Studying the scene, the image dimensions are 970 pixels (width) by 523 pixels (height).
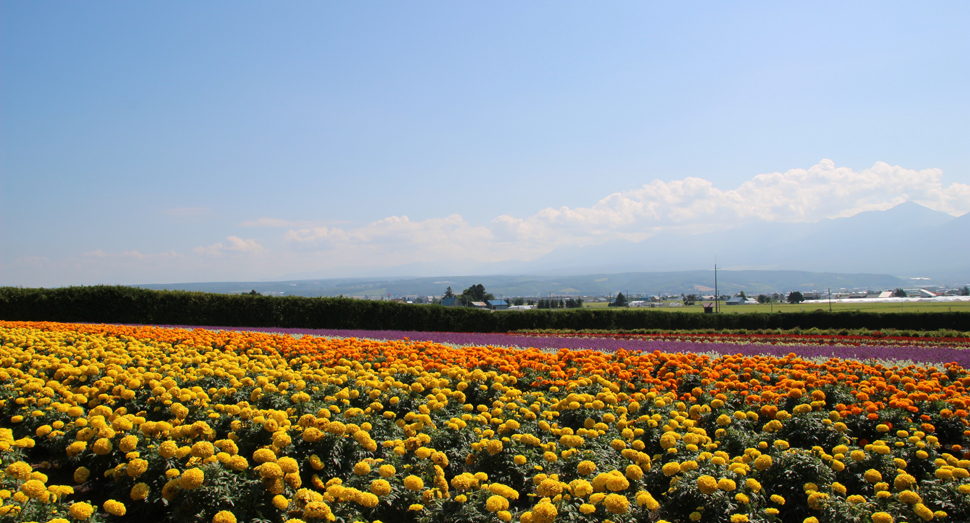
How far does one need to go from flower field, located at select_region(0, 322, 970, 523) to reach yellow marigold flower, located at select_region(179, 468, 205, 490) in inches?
0.5

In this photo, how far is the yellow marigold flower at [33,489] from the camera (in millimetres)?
3432

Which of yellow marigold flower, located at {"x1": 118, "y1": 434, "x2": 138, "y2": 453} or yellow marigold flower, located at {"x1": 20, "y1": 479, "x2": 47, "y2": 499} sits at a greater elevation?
yellow marigold flower, located at {"x1": 118, "y1": 434, "x2": 138, "y2": 453}

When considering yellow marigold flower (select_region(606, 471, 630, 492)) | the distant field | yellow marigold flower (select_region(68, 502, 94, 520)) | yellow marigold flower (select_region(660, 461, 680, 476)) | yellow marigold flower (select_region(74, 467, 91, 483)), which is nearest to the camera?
yellow marigold flower (select_region(68, 502, 94, 520))

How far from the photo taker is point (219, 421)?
5160mm

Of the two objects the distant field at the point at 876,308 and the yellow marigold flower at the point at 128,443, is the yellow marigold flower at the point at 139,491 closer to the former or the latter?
the yellow marigold flower at the point at 128,443

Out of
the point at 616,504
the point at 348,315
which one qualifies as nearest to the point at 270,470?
the point at 616,504

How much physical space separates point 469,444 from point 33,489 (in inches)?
134

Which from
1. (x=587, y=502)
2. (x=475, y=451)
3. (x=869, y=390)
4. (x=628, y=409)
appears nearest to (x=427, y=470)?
(x=475, y=451)

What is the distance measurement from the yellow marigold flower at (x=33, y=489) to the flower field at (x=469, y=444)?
0.03ft

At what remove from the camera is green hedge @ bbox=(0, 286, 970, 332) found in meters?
23.0

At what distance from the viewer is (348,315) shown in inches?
1031

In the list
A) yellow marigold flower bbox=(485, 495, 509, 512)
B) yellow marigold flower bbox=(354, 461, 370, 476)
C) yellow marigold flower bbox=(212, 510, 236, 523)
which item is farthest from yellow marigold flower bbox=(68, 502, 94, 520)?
yellow marigold flower bbox=(485, 495, 509, 512)

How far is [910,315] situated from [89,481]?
120ft

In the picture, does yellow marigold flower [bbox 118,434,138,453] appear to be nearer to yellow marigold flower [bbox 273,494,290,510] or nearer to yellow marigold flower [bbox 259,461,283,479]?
yellow marigold flower [bbox 259,461,283,479]
